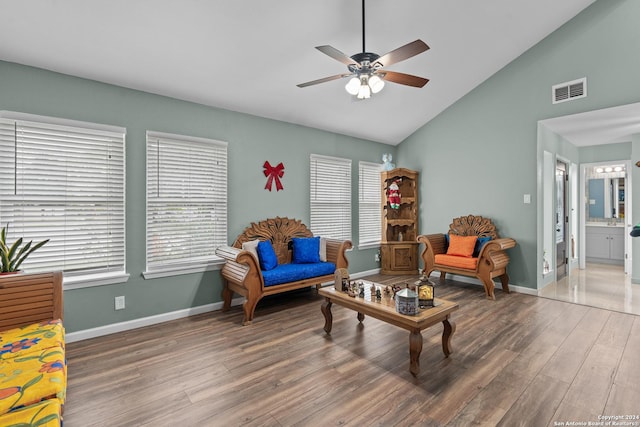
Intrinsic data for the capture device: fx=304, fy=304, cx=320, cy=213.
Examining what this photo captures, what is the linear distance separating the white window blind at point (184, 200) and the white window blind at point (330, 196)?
4.98ft

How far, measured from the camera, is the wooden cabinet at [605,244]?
6148 millimetres

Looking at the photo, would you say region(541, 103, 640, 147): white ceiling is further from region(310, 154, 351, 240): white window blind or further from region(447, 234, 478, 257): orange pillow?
region(310, 154, 351, 240): white window blind

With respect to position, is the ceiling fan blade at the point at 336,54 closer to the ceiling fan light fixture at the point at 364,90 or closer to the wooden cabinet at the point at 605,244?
the ceiling fan light fixture at the point at 364,90

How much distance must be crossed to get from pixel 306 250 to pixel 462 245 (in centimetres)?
249

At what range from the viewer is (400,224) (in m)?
5.88

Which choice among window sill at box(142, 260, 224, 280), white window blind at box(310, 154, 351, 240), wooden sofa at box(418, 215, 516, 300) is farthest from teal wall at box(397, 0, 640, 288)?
window sill at box(142, 260, 224, 280)

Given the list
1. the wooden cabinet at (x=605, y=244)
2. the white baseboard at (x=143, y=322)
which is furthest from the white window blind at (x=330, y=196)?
the wooden cabinet at (x=605, y=244)

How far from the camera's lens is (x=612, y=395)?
205 centimetres

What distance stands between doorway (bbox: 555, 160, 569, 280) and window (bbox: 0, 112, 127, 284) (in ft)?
21.5

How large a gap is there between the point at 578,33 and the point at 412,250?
3.91m

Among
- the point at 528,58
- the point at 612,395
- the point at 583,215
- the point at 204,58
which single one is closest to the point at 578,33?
the point at 528,58

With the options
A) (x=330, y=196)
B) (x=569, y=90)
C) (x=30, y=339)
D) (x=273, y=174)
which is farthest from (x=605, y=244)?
(x=30, y=339)

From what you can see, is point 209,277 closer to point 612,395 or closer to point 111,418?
point 111,418

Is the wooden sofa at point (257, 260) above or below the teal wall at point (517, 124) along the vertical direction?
below
